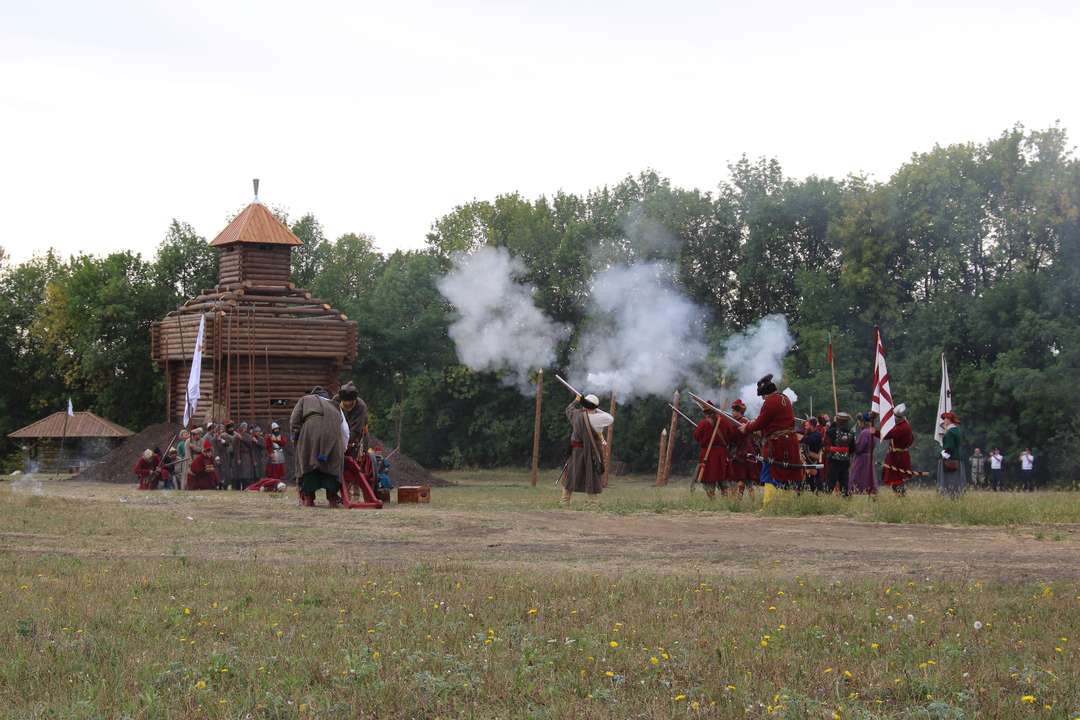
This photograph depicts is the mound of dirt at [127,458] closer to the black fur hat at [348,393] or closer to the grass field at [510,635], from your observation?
the black fur hat at [348,393]

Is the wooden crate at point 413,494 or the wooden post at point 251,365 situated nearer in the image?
the wooden crate at point 413,494

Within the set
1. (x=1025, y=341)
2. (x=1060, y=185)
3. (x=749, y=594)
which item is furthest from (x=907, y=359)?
(x=749, y=594)

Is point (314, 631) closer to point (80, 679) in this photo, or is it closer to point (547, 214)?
point (80, 679)

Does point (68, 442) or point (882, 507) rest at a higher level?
point (68, 442)

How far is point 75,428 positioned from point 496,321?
16.6m

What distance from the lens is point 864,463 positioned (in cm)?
2495

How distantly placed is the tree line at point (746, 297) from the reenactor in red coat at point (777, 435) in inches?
801

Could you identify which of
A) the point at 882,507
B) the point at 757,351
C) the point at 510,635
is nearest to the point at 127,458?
the point at 757,351

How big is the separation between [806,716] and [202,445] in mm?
26547

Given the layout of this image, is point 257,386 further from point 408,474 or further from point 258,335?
point 408,474

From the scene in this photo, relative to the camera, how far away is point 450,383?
54000mm

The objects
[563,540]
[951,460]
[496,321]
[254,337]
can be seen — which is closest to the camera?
[563,540]

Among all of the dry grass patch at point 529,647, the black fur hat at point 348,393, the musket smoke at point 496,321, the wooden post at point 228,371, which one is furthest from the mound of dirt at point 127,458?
the dry grass patch at point 529,647

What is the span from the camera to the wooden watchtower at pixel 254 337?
→ 40.0 metres
